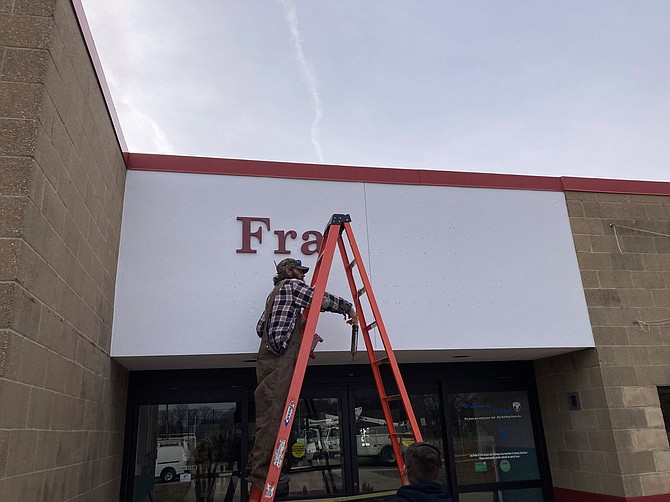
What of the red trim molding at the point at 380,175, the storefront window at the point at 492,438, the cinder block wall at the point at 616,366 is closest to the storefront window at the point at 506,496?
the storefront window at the point at 492,438

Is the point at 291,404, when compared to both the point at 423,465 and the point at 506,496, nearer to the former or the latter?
the point at 423,465

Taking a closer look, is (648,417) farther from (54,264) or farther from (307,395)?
(54,264)

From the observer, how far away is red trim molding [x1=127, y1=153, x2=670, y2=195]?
17.2 feet

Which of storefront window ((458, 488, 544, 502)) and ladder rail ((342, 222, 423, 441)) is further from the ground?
ladder rail ((342, 222, 423, 441))

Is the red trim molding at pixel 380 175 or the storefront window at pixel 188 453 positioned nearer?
the red trim molding at pixel 380 175

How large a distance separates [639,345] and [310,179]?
3852 mm

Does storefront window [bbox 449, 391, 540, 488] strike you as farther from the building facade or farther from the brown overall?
the brown overall

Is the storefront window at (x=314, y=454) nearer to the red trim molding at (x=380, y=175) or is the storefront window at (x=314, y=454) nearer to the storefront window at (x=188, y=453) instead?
the storefront window at (x=188, y=453)

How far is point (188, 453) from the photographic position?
5539 mm

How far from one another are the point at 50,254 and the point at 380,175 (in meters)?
3.43

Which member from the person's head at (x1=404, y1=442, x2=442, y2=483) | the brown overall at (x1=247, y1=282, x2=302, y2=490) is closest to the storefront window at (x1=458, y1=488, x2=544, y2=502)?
the brown overall at (x1=247, y1=282, x2=302, y2=490)

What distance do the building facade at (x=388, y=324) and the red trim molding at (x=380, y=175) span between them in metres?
0.02

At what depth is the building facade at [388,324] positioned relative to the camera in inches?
188

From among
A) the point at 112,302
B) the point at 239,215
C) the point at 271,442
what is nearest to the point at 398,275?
the point at 239,215
